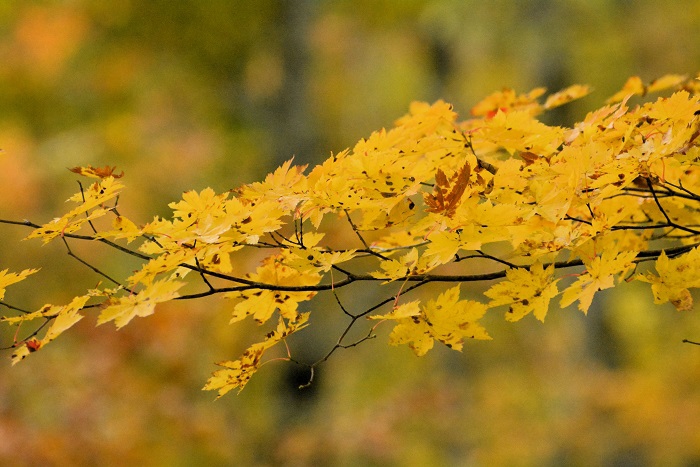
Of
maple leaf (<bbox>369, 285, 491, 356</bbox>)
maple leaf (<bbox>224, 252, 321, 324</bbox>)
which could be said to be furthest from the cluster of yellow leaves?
maple leaf (<bbox>369, 285, 491, 356</bbox>)

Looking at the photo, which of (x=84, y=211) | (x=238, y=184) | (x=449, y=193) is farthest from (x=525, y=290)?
(x=238, y=184)

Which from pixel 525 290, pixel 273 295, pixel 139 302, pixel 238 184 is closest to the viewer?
pixel 139 302

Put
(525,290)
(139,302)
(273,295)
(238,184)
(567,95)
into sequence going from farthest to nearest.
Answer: (238,184) < (567,95) < (273,295) < (525,290) < (139,302)

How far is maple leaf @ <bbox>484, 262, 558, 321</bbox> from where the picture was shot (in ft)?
4.66

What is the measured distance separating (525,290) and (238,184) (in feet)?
19.4

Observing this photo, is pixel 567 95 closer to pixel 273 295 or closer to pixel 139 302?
pixel 273 295

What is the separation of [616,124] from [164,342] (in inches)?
216

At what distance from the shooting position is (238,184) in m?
7.19

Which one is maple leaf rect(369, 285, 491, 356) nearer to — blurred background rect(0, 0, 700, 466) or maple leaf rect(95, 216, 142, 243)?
maple leaf rect(95, 216, 142, 243)

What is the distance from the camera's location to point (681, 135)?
4.39 feet

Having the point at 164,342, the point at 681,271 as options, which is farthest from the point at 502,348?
the point at 681,271

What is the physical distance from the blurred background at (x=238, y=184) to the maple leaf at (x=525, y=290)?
13.9ft

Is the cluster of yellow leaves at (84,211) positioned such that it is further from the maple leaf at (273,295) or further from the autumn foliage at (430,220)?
the maple leaf at (273,295)

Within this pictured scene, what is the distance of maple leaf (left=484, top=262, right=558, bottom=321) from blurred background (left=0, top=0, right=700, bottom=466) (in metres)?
4.25
